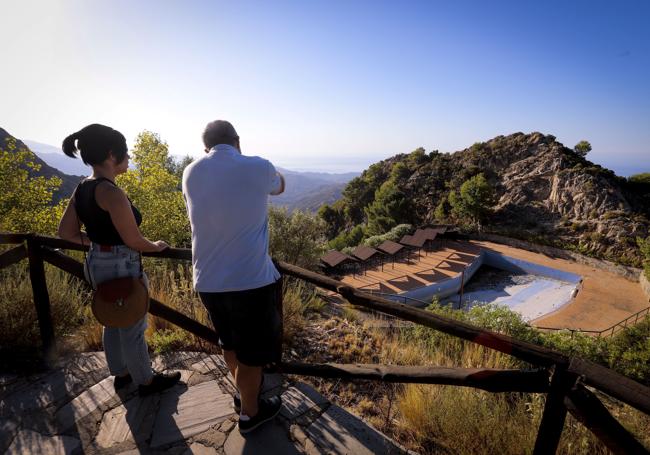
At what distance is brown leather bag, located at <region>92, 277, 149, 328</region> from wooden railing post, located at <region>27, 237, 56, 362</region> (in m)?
1.28

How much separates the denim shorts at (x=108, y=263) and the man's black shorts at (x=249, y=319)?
75 cm

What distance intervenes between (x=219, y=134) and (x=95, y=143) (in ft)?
2.90

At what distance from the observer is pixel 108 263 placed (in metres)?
2.29

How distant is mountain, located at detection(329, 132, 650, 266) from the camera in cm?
2673

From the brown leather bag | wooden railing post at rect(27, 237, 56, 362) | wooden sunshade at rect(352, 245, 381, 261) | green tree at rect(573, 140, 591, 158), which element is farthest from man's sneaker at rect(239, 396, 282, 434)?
green tree at rect(573, 140, 591, 158)

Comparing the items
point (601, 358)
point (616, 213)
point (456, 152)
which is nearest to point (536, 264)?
point (616, 213)

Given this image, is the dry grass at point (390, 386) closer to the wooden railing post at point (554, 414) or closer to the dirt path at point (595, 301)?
the wooden railing post at point (554, 414)

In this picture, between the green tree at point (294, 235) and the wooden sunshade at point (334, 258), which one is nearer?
the green tree at point (294, 235)

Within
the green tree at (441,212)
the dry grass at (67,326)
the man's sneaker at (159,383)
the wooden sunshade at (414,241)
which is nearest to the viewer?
the man's sneaker at (159,383)

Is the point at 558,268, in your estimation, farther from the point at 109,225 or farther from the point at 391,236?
the point at 109,225

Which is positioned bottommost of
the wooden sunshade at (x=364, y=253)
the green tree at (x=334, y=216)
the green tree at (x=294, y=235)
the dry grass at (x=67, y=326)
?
the green tree at (x=334, y=216)

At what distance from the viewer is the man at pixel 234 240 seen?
5.71 feet

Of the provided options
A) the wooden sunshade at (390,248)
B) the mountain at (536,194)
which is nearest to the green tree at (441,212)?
the mountain at (536,194)

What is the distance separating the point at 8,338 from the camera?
3.29m
